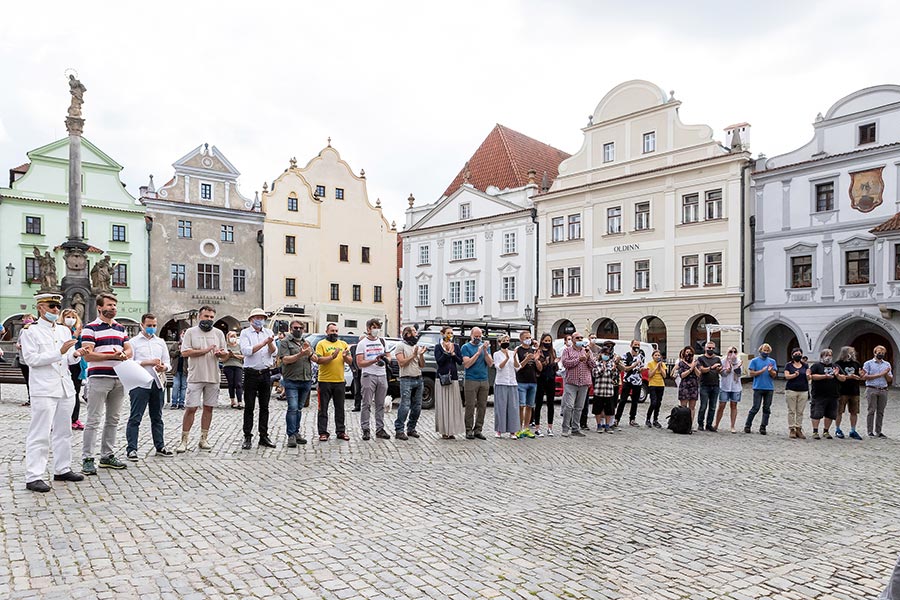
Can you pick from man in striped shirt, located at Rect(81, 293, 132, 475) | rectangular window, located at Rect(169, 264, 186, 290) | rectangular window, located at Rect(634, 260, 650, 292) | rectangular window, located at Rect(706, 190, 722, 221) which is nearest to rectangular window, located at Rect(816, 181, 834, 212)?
rectangular window, located at Rect(706, 190, 722, 221)

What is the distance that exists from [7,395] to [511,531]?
1795 centimetres

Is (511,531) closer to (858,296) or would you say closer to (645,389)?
(645,389)

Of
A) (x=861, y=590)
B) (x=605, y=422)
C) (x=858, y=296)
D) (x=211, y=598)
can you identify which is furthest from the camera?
(x=858, y=296)

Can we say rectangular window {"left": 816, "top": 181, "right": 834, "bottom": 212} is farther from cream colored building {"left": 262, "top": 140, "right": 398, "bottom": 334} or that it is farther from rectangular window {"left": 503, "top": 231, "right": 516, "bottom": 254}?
cream colored building {"left": 262, "top": 140, "right": 398, "bottom": 334}

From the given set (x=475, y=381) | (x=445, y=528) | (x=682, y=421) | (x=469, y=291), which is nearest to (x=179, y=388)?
(x=475, y=381)

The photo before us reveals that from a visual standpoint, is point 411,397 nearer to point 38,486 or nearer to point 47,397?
point 47,397

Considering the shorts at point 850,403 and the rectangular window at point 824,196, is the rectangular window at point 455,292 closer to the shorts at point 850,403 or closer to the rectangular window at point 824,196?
the rectangular window at point 824,196

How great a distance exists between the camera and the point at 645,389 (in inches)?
878

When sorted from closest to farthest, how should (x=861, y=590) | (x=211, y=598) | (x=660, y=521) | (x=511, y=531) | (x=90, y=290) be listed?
(x=211, y=598) < (x=861, y=590) < (x=511, y=531) < (x=660, y=521) < (x=90, y=290)

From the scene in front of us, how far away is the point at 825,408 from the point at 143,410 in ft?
39.6

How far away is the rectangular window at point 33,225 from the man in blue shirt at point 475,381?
3554 centimetres

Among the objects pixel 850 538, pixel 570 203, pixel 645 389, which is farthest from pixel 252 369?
pixel 570 203

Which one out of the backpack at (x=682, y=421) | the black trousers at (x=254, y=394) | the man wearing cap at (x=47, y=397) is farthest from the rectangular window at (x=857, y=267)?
the man wearing cap at (x=47, y=397)

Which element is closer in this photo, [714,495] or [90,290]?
[714,495]
